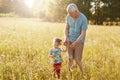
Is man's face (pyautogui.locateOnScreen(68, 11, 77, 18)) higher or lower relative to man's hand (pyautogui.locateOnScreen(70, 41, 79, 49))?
higher

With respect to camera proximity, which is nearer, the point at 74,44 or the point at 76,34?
the point at 74,44

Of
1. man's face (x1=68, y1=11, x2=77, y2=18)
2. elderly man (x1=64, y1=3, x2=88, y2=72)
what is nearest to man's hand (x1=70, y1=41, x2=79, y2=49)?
elderly man (x1=64, y1=3, x2=88, y2=72)

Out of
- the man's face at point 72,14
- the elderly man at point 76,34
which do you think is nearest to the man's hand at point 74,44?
the elderly man at point 76,34

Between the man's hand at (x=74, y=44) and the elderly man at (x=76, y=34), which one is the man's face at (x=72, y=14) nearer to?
the elderly man at (x=76, y=34)

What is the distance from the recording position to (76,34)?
26.1ft

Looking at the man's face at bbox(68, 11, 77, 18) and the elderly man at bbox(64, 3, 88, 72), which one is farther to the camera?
the elderly man at bbox(64, 3, 88, 72)

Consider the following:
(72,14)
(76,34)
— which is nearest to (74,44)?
(76,34)

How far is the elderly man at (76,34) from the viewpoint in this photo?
776 centimetres

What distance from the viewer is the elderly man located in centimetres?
776

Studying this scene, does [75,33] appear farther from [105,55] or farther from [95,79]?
[105,55]

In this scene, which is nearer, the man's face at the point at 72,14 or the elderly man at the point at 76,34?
the man's face at the point at 72,14

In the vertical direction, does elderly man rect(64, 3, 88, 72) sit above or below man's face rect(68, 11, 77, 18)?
below

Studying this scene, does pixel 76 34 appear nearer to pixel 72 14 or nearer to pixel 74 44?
pixel 74 44

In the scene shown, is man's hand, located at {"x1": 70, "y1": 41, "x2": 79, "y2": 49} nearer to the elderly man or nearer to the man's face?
the elderly man
